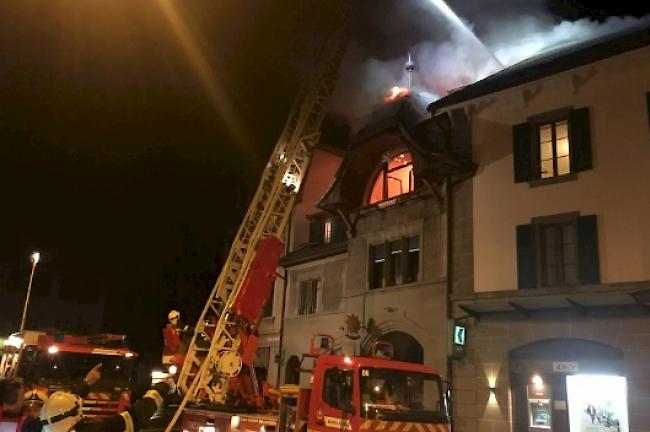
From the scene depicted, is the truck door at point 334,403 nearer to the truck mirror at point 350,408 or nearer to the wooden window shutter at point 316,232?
the truck mirror at point 350,408

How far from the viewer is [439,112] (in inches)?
646

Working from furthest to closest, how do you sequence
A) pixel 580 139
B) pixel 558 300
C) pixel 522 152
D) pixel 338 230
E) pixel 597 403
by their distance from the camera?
pixel 338 230, pixel 522 152, pixel 580 139, pixel 558 300, pixel 597 403

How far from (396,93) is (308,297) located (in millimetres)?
8281

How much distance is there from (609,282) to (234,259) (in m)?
8.36

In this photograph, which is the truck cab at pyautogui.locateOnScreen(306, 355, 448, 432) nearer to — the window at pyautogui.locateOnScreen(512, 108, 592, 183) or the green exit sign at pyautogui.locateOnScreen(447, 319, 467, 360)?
the green exit sign at pyautogui.locateOnScreen(447, 319, 467, 360)

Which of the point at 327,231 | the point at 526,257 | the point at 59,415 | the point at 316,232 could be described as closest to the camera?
the point at 59,415

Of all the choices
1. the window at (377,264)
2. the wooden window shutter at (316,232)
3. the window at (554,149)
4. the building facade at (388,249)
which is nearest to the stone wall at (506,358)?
the building facade at (388,249)

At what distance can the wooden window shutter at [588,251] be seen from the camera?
12847 millimetres

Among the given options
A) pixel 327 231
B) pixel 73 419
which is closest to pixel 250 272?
pixel 73 419

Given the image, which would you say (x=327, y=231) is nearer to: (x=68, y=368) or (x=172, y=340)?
(x=172, y=340)

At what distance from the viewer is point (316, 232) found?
931 inches

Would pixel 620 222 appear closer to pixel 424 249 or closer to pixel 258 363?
pixel 424 249

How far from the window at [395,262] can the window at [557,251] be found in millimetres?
3770

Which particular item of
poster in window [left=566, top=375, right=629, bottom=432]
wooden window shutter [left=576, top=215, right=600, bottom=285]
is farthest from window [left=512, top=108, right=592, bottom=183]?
poster in window [left=566, top=375, right=629, bottom=432]
